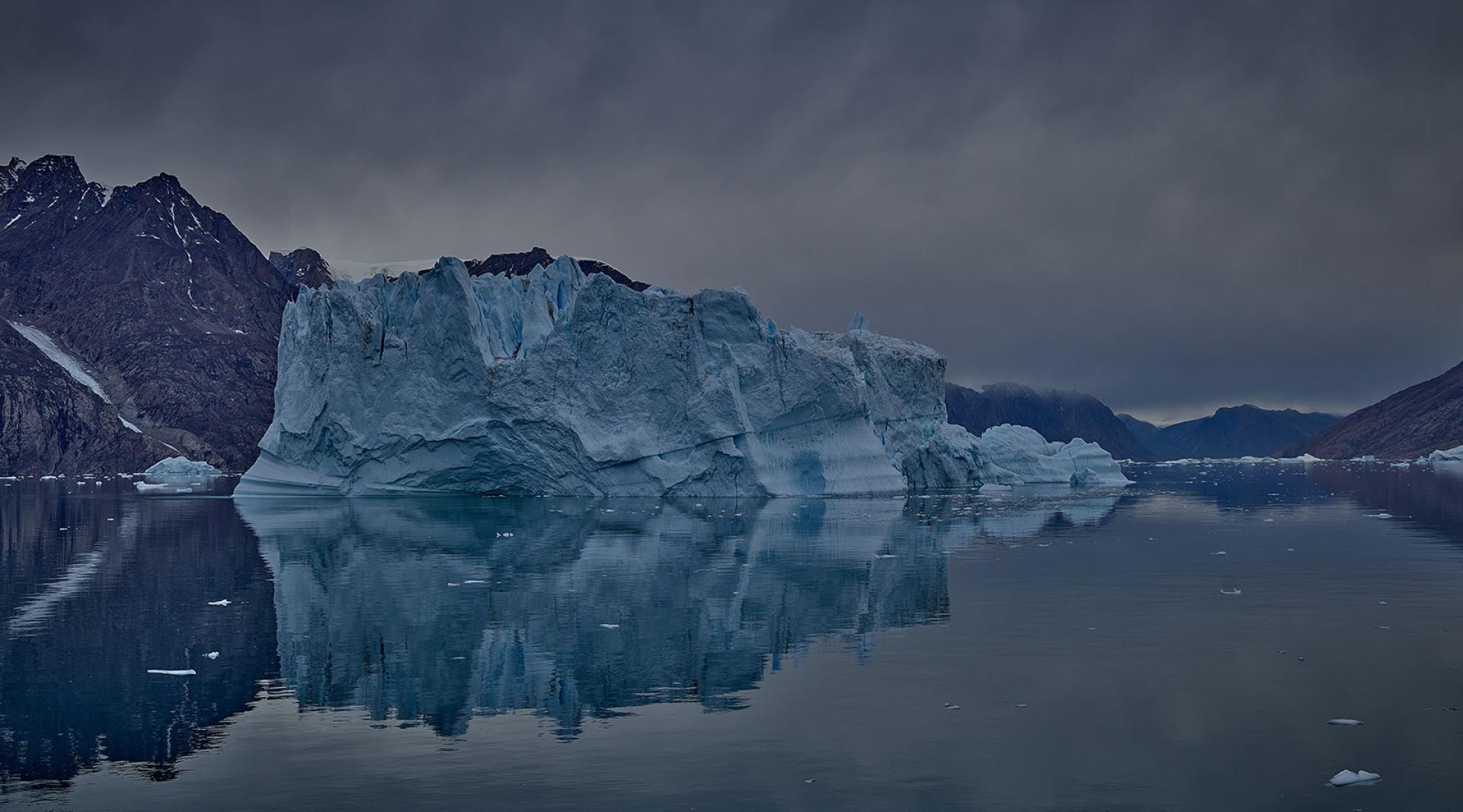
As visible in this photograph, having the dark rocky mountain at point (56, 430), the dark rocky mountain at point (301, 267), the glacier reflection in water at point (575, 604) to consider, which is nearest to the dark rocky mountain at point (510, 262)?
the dark rocky mountain at point (301, 267)

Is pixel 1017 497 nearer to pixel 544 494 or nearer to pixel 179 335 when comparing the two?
pixel 544 494

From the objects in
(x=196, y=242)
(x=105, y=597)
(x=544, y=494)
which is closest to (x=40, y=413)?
(x=196, y=242)

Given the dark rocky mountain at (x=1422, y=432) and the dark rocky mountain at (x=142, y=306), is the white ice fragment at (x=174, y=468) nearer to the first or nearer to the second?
the dark rocky mountain at (x=142, y=306)

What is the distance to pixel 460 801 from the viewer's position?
285 inches

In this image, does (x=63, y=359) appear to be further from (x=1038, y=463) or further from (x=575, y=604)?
(x=575, y=604)

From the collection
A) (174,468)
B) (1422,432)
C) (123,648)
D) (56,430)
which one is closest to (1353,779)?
(123,648)

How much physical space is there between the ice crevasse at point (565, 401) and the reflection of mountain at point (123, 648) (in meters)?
18.2

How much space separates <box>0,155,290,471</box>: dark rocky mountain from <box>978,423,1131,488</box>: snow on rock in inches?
3516

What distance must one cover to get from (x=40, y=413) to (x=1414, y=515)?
126m

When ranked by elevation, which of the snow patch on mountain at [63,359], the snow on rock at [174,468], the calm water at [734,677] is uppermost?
the snow patch on mountain at [63,359]

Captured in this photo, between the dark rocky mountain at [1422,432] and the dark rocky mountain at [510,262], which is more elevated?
the dark rocky mountain at [510,262]

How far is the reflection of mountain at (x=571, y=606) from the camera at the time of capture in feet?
34.4

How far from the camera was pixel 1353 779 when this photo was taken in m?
7.50

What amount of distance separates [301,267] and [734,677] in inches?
7545
